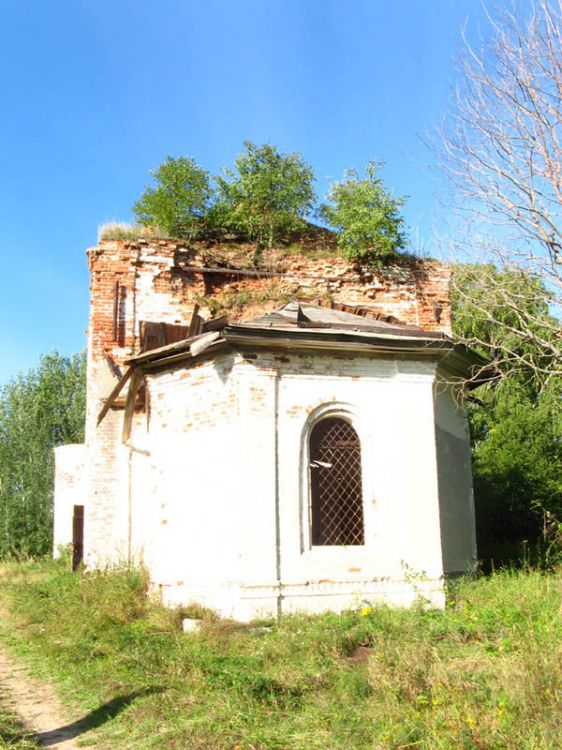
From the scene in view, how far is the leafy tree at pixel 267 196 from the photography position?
16.5 m

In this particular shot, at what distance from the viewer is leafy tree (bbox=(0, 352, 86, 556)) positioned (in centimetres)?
2753

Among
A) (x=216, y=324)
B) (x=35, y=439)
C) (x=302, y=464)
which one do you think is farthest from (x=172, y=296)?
(x=35, y=439)

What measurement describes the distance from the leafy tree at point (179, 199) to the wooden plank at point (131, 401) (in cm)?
524

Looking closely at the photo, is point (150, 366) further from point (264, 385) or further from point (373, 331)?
point (373, 331)

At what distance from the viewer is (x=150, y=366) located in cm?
1126

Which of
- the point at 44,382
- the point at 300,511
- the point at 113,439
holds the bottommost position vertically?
the point at 300,511

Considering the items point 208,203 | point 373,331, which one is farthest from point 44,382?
point 373,331

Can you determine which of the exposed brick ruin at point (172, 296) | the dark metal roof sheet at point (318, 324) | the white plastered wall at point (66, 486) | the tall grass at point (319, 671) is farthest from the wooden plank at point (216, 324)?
the white plastered wall at point (66, 486)

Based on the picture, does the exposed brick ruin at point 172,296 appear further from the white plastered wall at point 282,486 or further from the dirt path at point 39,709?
the dirt path at point 39,709

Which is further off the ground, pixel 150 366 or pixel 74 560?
pixel 150 366

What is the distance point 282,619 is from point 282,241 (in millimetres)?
9758

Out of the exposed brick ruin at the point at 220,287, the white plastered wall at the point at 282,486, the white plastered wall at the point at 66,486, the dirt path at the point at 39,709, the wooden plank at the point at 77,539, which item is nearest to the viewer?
the dirt path at the point at 39,709

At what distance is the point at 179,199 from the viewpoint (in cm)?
1647

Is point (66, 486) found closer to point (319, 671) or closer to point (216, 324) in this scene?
point (216, 324)
